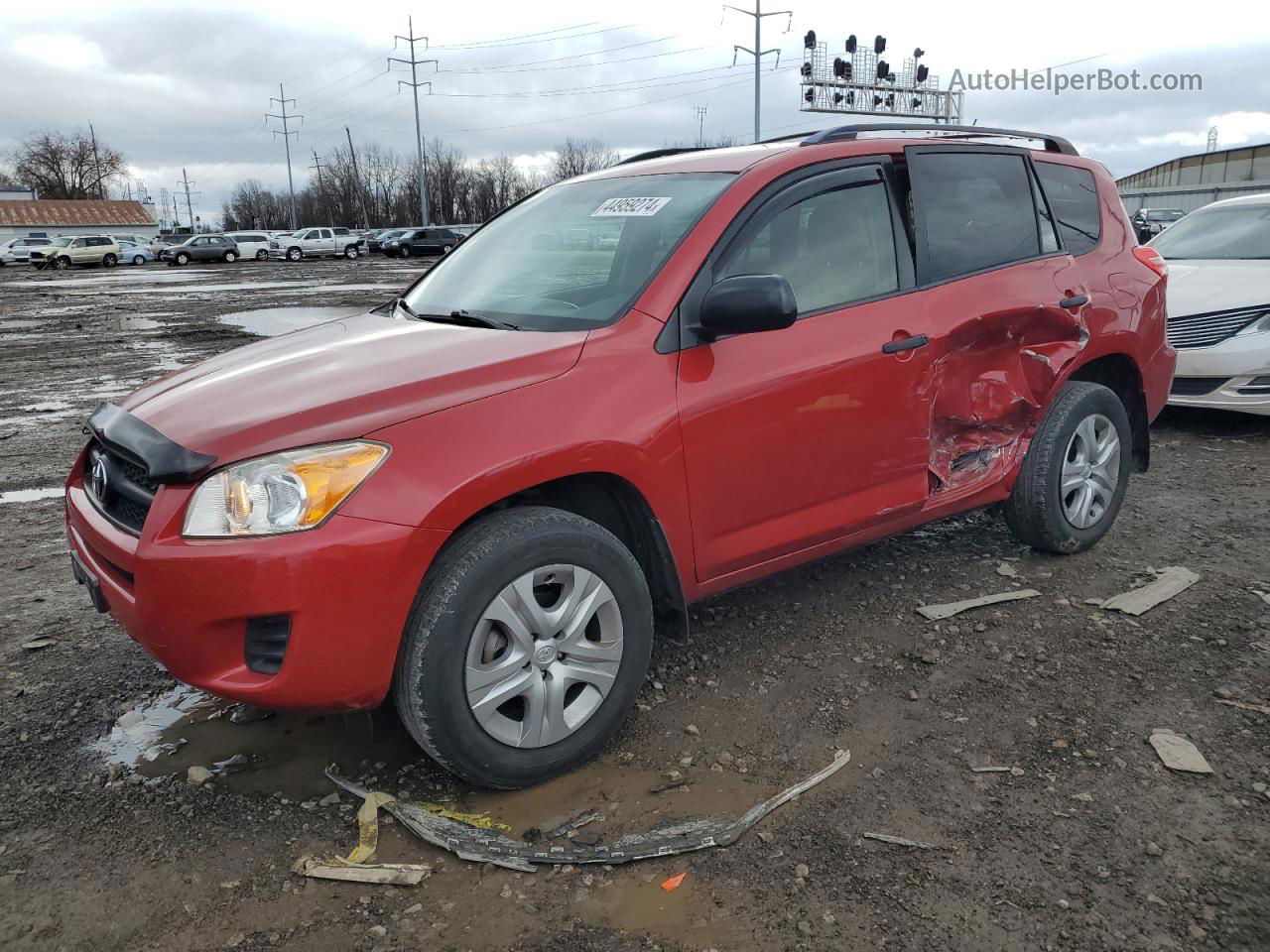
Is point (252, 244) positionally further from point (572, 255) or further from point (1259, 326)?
point (572, 255)

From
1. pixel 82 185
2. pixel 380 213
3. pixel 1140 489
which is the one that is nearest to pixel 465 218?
pixel 380 213

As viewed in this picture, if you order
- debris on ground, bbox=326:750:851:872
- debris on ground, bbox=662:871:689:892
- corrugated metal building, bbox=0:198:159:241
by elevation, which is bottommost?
debris on ground, bbox=662:871:689:892

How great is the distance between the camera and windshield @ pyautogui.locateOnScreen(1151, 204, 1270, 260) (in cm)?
762

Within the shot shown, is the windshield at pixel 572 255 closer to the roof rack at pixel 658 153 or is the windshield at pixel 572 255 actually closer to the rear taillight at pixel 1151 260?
the roof rack at pixel 658 153

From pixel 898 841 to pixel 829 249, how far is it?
6.66 feet

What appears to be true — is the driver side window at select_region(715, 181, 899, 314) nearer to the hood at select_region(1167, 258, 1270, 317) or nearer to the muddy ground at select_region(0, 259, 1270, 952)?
the muddy ground at select_region(0, 259, 1270, 952)

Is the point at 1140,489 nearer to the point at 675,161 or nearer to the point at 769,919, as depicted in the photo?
the point at 675,161

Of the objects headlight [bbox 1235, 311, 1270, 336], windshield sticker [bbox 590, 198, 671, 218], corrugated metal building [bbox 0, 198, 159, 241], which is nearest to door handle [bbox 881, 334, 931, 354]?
windshield sticker [bbox 590, 198, 671, 218]

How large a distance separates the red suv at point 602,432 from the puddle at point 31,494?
10.1ft

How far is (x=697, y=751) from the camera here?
Answer: 3025 mm

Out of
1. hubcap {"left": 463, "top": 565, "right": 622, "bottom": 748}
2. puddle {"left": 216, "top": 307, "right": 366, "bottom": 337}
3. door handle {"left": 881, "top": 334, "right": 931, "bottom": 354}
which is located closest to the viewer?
hubcap {"left": 463, "top": 565, "right": 622, "bottom": 748}

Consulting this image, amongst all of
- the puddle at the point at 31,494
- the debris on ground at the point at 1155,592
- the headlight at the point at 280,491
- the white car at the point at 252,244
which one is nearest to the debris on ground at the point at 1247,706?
the debris on ground at the point at 1155,592

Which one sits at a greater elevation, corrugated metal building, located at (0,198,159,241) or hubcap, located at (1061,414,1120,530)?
corrugated metal building, located at (0,198,159,241)

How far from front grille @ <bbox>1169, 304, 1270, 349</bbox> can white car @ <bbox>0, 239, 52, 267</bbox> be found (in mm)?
48882
